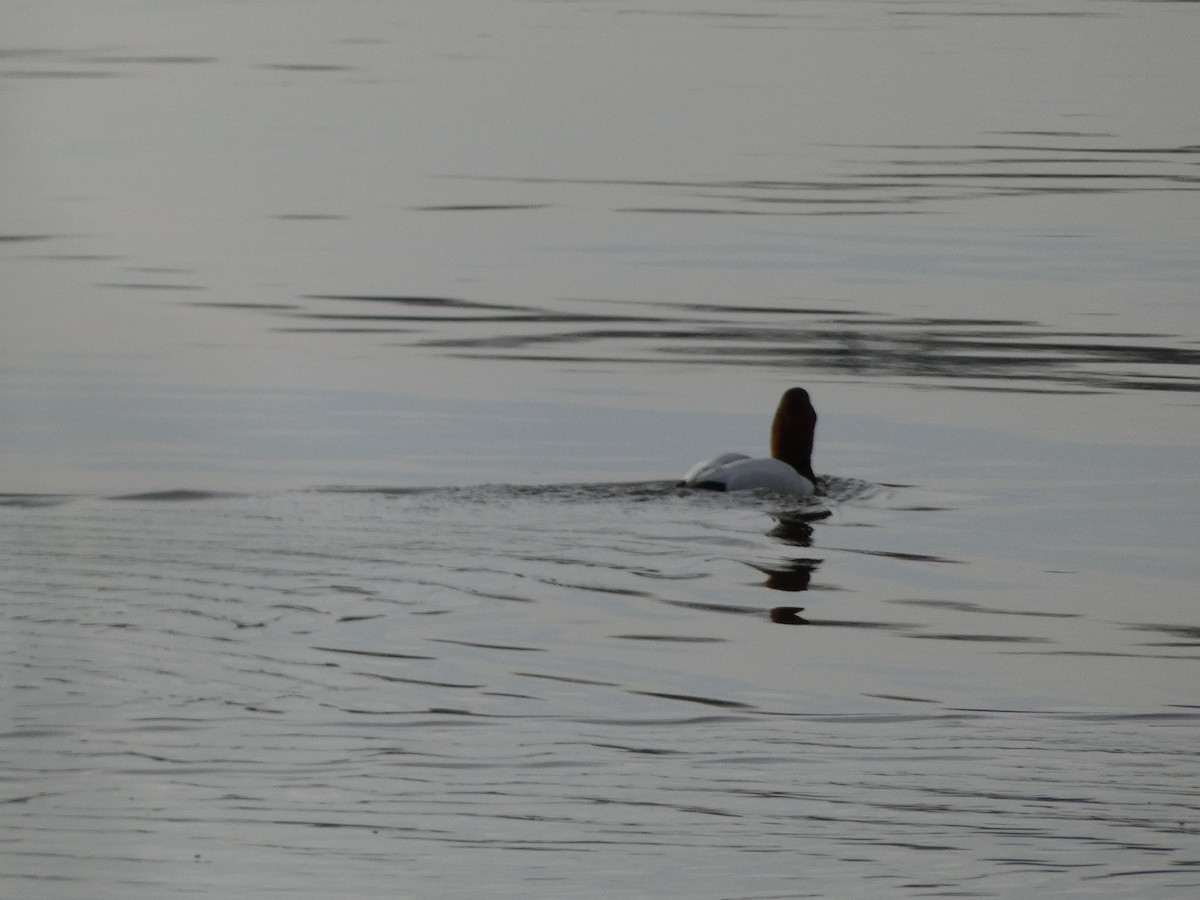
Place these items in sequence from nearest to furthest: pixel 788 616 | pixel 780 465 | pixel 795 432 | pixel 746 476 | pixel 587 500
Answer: pixel 788 616, pixel 587 500, pixel 746 476, pixel 780 465, pixel 795 432

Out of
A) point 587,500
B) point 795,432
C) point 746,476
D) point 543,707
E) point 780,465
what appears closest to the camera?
point 543,707

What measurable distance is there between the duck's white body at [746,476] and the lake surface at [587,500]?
5.3 inches

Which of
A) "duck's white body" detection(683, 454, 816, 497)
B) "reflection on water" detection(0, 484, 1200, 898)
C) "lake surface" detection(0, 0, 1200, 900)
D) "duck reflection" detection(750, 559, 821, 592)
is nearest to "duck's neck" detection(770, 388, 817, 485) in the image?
"duck's white body" detection(683, 454, 816, 497)

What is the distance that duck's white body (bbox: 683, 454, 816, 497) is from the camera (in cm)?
1156

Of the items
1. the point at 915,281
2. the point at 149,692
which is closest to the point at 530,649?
the point at 149,692

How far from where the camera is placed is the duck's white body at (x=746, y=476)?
37.9ft

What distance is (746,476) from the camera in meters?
11.7

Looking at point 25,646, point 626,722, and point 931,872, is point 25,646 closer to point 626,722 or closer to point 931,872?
point 626,722

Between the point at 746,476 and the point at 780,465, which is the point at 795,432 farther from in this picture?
the point at 746,476

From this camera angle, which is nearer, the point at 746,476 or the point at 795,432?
the point at 746,476

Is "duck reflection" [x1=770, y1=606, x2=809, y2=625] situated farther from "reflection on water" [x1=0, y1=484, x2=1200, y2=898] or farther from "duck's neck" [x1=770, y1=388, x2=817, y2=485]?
"duck's neck" [x1=770, y1=388, x2=817, y2=485]

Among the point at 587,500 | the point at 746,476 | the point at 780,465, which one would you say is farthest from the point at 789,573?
the point at 780,465

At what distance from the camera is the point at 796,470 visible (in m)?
12.3

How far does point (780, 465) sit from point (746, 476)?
0.30 metres
